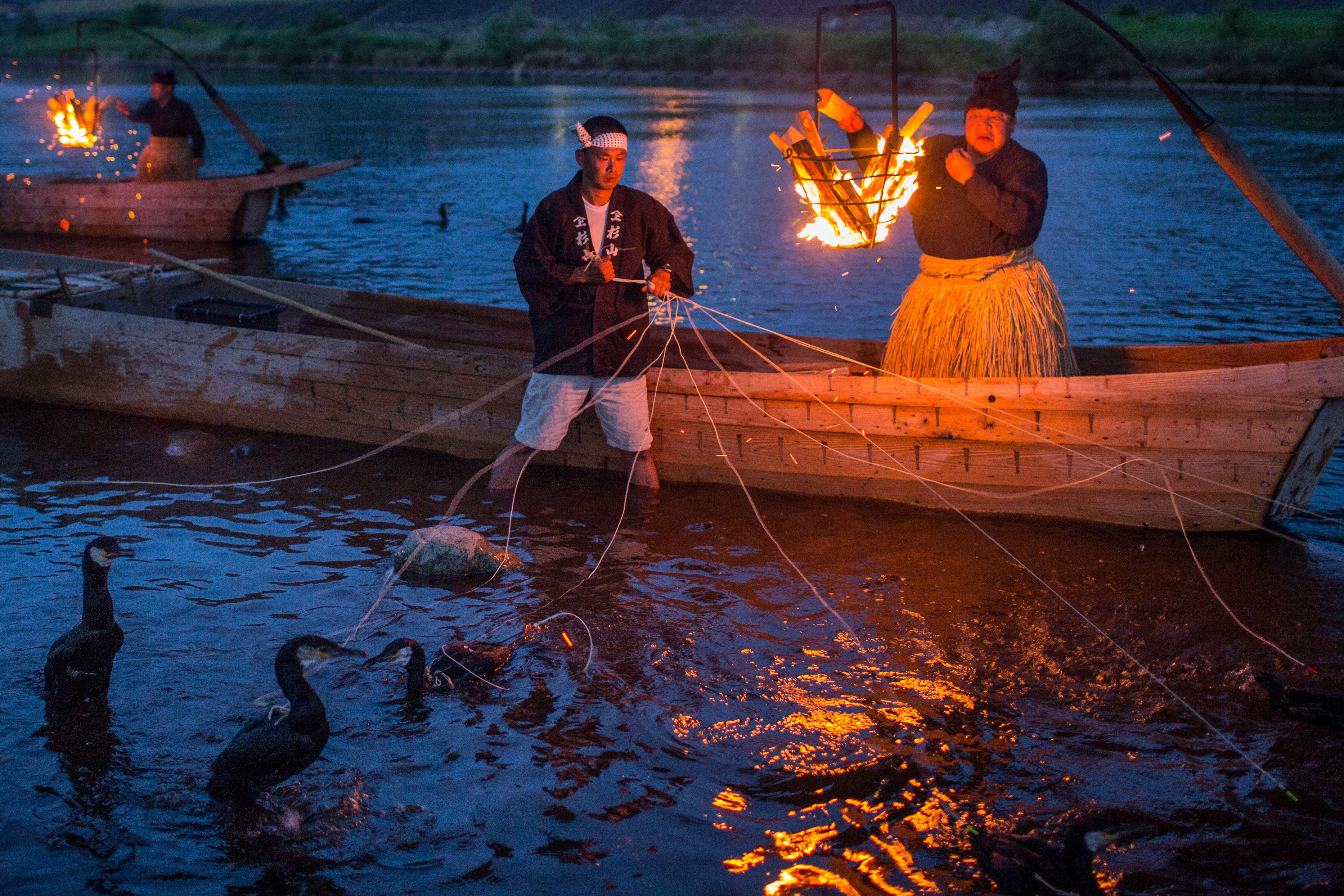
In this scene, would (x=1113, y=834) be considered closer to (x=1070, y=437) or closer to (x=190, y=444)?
(x=1070, y=437)

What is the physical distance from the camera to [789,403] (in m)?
5.99

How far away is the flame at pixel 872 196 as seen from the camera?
4.94 metres

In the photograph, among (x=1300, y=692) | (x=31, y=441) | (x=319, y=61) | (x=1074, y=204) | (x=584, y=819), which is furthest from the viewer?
(x=319, y=61)

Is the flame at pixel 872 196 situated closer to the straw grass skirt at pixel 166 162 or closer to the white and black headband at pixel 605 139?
the white and black headband at pixel 605 139

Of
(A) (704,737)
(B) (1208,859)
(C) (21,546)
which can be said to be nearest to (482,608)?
(A) (704,737)

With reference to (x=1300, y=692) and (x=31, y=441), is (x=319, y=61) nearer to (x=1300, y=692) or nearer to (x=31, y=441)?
(x=31, y=441)

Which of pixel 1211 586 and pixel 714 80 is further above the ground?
pixel 714 80

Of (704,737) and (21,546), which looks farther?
(21,546)

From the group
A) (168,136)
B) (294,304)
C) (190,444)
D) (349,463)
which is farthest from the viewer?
(168,136)

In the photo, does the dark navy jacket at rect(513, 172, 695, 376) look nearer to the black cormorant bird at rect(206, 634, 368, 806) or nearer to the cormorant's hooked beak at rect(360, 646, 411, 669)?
the cormorant's hooked beak at rect(360, 646, 411, 669)

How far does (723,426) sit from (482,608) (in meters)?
1.81

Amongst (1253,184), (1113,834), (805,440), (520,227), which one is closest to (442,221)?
(520,227)

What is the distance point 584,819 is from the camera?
143 inches

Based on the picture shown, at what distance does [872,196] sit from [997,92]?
809mm
